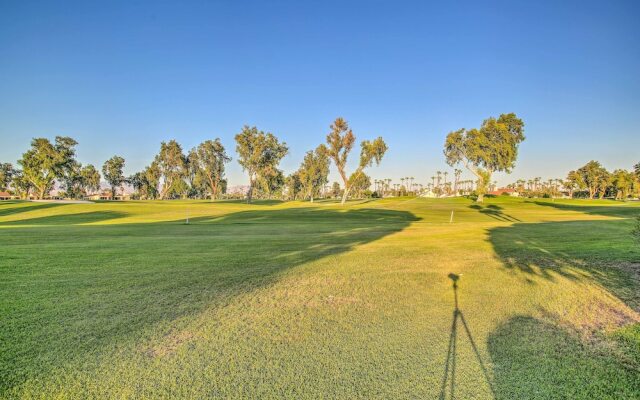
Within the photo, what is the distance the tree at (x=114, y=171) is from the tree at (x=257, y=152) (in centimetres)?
6214

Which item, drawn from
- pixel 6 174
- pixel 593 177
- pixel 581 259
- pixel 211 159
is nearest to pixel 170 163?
pixel 211 159

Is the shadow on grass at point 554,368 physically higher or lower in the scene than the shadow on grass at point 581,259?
lower

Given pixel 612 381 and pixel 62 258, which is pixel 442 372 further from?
pixel 62 258

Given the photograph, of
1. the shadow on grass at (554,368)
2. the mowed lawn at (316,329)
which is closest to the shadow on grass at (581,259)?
the mowed lawn at (316,329)

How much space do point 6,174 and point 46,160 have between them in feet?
170

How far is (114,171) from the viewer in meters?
105

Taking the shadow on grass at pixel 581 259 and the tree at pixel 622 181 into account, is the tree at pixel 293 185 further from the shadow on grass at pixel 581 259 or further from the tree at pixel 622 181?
the shadow on grass at pixel 581 259

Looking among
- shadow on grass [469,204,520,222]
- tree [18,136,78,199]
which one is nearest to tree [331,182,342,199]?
tree [18,136,78,199]

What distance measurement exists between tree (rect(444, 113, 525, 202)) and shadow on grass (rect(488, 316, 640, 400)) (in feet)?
198

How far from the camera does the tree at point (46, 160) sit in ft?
227

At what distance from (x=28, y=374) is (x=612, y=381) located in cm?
596

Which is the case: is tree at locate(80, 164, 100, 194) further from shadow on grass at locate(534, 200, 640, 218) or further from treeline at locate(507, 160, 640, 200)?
treeline at locate(507, 160, 640, 200)

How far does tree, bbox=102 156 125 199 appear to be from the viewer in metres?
105

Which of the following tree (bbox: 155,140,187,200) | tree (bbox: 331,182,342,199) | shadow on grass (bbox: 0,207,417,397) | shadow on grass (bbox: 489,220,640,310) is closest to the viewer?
shadow on grass (bbox: 0,207,417,397)
